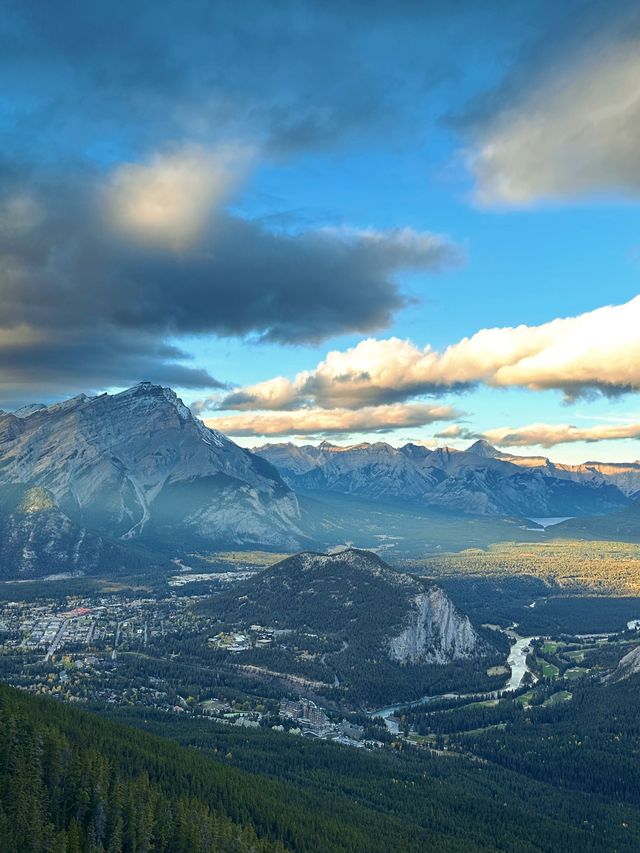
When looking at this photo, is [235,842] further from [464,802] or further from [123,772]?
[464,802]

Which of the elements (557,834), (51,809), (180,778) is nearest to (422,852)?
(557,834)

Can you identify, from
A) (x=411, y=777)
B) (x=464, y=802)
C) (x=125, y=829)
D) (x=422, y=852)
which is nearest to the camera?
(x=125, y=829)

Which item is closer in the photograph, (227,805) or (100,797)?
(100,797)

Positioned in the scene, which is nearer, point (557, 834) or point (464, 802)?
point (557, 834)

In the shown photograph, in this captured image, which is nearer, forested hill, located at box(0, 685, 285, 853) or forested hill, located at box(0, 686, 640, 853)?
forested hill, located at box(0, 685, 285, 853)

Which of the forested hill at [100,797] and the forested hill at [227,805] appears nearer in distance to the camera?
the forested hill at [100,797]

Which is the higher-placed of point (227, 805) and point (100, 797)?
point (100, 797)

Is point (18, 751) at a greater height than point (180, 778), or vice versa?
point (18, 751)

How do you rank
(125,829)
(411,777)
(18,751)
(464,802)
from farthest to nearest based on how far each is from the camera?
(411,777) → (464,802) → (18,751) → (125,829)

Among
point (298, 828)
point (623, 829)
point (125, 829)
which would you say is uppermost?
point (125, 829)
